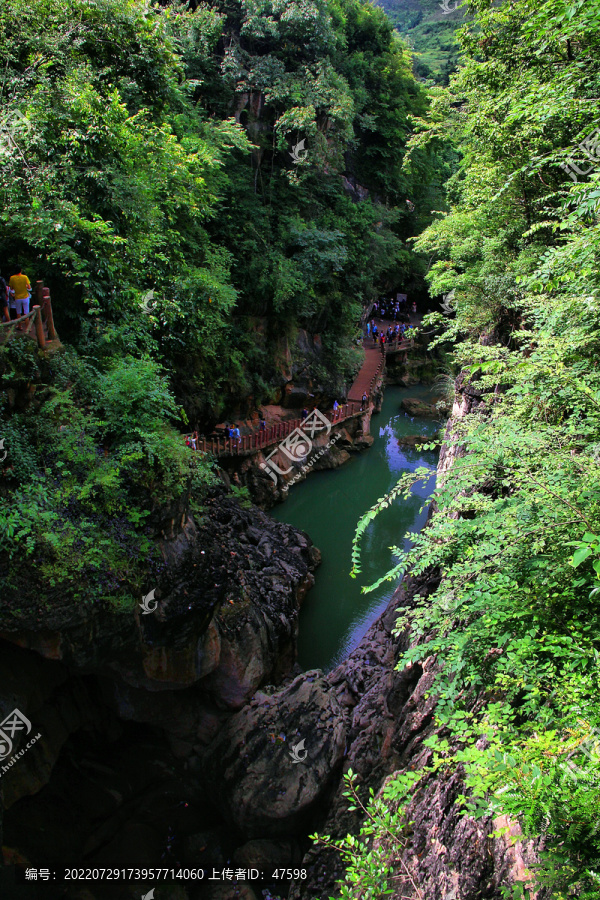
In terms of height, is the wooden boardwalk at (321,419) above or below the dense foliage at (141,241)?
below

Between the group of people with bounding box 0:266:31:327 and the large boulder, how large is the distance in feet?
22.0

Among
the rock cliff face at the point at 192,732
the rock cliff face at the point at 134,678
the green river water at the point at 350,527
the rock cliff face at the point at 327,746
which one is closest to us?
the rock cliff face at the point at 327,746

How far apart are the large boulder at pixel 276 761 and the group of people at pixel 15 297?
670cm

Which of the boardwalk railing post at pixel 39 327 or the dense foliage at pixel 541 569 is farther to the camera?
the boardwalk railing post at pixel 39 327

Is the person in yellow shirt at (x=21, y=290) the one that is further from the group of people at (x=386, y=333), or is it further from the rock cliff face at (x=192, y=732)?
the group of people at (x=386, y=333)

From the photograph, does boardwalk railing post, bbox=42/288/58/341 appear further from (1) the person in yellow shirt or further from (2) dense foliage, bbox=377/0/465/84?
(2) dense foliage, bbox=377/0/465/84

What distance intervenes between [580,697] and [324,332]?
15.5 meters

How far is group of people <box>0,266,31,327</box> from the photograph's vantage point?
668cm

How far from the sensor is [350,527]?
600 inches

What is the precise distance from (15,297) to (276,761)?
731 cm

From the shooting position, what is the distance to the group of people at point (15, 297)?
6.68m

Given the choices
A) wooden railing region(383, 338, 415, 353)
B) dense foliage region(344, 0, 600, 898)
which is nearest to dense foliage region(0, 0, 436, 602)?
dense foliage region(344, 0, 600, 898)

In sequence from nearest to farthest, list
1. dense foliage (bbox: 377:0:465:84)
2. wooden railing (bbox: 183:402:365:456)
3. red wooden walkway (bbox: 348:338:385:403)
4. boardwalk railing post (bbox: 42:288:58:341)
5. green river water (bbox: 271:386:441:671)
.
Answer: boardwalk railing post (bbox: 42:288:58:341) < green river water (bbox: 271:386:441:671) < wooden railing (bbox: 183:402:365:456) < red wooden walkway (bbox: 348:338:385:403) < dense foliage (bbox: 377:0:465:84)

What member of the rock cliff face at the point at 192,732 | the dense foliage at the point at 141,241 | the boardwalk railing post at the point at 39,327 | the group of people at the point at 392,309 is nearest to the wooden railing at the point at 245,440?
the dense foliage at the point at 141,241
